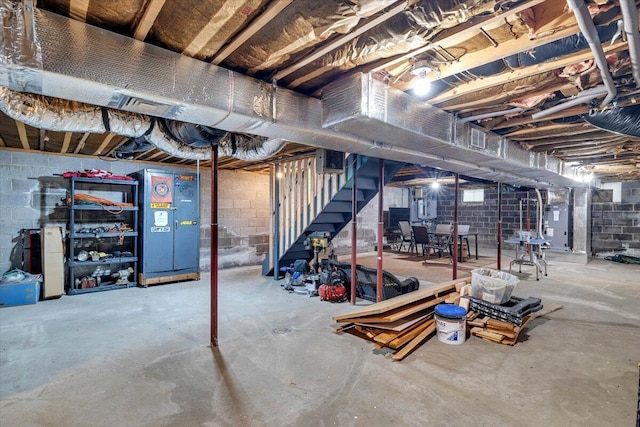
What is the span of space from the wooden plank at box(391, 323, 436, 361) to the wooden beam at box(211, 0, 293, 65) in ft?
8.34

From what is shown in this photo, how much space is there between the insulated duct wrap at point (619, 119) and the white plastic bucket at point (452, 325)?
2.08 m

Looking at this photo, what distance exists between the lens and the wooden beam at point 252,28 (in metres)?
1.45

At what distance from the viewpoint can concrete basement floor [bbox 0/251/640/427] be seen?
1.95 m

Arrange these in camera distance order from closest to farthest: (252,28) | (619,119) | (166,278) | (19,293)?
1. (252,28)
2. (619,119)
3. (19,293)
4. (166,278)

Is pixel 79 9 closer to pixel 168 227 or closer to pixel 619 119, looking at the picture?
pixel 619 119

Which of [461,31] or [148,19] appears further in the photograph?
[461,31]

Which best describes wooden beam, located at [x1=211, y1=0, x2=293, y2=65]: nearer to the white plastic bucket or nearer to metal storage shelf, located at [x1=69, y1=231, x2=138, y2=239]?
the white plastic bucket

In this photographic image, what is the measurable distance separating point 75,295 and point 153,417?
11.9ft

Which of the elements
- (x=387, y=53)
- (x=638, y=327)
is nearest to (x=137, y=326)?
(x=387, y=53)

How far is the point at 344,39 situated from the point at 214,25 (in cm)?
67

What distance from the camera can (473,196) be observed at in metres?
10.7

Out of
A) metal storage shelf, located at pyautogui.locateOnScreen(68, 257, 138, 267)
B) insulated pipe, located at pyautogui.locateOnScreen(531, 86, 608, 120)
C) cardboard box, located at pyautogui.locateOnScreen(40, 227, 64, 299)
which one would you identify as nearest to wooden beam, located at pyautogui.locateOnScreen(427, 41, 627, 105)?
insulated pipe, located at pyautogui.locateOnScreen(531, 86, 608, 120)

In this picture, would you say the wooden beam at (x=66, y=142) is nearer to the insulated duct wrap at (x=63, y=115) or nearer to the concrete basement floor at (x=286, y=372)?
the insulated duct wrap at (x=63, y=115)

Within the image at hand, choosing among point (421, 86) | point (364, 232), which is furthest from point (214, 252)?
point (364, 232)
